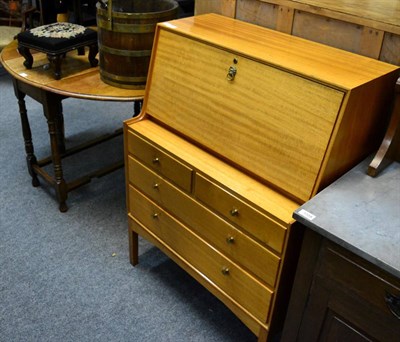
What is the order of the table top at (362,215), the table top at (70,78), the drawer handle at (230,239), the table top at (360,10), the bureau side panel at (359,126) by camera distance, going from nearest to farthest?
the table top at (362,215) → the bureau side panel at (359,126) → the table top at (360,10) → the drawer handle at (230,239) → the table top at (70,78)

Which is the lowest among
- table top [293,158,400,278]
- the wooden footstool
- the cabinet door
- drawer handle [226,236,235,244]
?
drawer handle [226,236,235,244]

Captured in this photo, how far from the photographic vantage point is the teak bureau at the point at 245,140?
124 centimetres

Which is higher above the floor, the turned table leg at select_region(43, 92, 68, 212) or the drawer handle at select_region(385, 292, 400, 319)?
the drawer handle at select_region(385, 292, 400, 319)

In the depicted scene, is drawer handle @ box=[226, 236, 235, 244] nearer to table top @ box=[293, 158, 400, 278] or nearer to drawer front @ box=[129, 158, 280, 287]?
drawer front @ box=[129, 158, 280, 287]

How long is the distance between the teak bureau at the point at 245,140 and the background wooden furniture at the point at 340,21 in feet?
0.17

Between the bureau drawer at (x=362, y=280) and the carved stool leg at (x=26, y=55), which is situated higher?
the carved stool leg at (x=26, y=55)

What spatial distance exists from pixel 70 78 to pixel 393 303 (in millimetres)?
1648

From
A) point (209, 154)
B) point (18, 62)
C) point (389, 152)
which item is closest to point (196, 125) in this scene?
point (209, 154)

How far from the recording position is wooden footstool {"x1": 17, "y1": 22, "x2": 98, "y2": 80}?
2.00 metres

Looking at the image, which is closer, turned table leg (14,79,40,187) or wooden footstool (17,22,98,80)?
wooden footstool (17,22,98,80)

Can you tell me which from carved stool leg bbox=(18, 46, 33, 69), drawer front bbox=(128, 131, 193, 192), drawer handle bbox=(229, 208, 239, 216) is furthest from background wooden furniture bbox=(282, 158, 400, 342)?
carved stool leg bbox=(18, 46, 33, 69)

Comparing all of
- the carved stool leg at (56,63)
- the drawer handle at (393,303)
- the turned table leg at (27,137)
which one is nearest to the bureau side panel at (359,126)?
the drawer handle at (393,303)

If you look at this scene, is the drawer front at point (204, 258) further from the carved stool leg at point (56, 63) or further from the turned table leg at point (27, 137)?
the turned table leg at point (27, 137)

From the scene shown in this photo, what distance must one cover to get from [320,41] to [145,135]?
70cm
